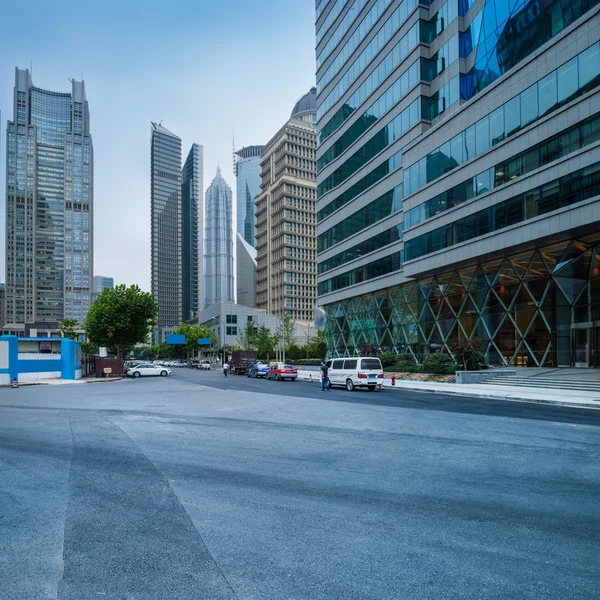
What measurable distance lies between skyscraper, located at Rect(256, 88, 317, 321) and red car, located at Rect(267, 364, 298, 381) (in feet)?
280

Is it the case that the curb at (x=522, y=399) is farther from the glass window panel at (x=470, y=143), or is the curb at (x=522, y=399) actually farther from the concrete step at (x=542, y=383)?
the glass window panel at (x=470, y=143)

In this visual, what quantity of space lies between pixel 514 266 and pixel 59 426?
99.4 feet

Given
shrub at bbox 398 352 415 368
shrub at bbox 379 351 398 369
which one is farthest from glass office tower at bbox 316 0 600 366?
shrub at bbox 379 351 398 369

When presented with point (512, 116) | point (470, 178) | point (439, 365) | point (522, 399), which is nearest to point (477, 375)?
point (439, 365)

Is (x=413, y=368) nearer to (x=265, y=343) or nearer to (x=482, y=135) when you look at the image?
(x=482, y=135)

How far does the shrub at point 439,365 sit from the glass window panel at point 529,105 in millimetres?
16516

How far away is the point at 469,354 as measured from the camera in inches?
1257

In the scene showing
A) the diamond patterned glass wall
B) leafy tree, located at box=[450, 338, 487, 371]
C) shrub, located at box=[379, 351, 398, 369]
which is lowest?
shrub, located at box=[379, 351, 398, 369]

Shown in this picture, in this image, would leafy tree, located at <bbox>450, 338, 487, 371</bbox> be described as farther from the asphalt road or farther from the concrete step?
the asphalt road

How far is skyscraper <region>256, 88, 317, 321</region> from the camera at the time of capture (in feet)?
426

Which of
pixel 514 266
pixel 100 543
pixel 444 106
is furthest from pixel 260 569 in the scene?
pixel 444 106

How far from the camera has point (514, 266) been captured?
111ft

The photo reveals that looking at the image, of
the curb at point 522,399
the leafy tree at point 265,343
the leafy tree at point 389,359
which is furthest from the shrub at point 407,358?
the leafy tree at point 265,343

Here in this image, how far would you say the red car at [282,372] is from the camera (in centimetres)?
4150
